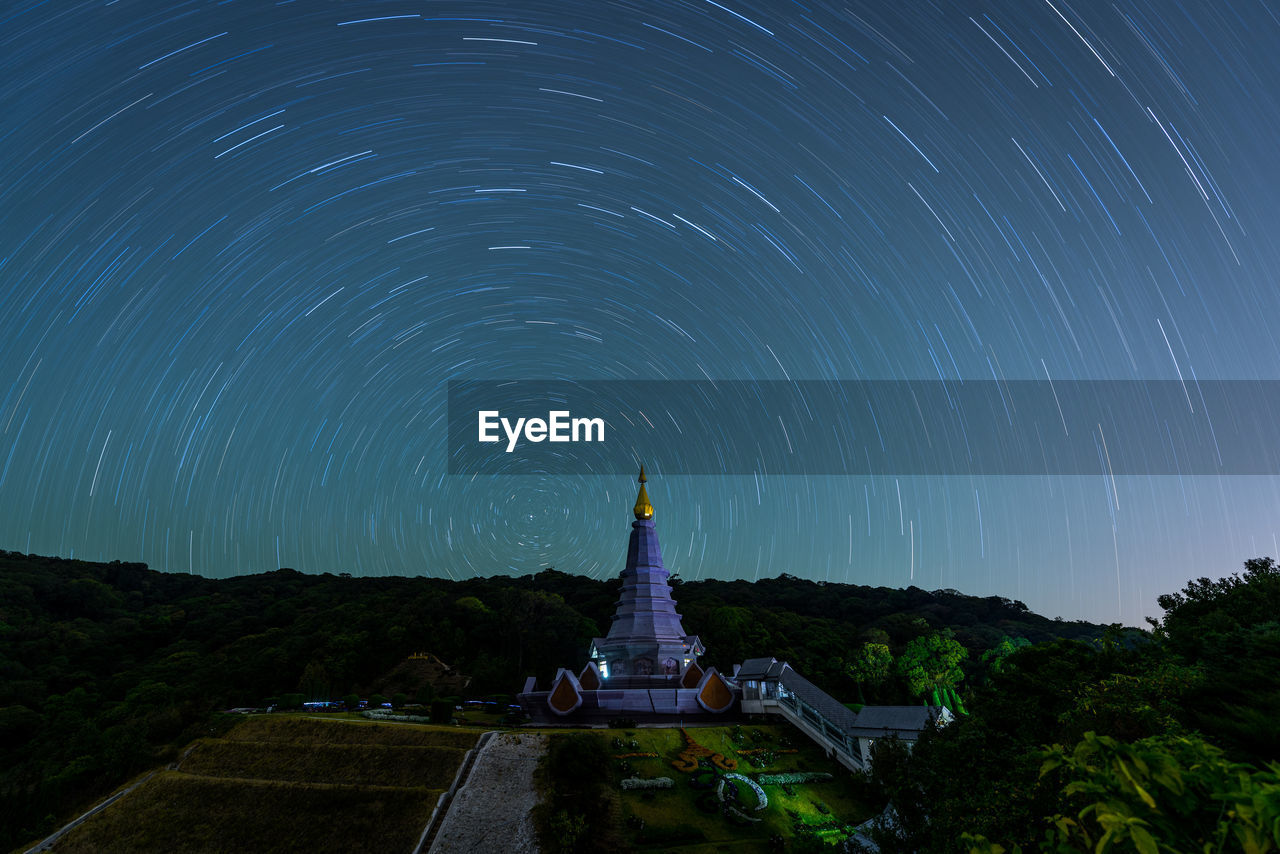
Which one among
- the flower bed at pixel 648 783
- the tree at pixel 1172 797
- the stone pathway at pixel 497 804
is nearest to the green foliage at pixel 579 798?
the flower bed at pixel 648 783

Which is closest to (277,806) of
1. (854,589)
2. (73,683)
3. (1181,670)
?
(1181,670)

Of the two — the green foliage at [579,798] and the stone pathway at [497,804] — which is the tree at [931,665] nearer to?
the green foliage at [579,798]

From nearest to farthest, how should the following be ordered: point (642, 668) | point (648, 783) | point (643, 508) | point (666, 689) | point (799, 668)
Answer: point (648, 783) → point (666, 689) → point (642, 668) → point (799, 668) → point (643, 508)

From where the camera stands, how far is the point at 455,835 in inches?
1109

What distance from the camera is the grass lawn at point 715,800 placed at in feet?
92.1

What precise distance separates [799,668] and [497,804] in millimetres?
40054

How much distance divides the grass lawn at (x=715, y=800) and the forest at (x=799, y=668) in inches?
125

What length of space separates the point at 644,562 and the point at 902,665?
77.9 feet

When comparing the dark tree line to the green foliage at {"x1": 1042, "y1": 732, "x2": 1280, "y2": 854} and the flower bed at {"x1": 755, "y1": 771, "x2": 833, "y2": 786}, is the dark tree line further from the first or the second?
the flower bed at {"x1": 755, "y1": 771, "x2": 833, "y2": 786}

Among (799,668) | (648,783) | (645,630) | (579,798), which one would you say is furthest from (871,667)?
(579,798)

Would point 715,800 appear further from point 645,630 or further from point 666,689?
point 645,630

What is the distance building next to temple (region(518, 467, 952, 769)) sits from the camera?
3575cm

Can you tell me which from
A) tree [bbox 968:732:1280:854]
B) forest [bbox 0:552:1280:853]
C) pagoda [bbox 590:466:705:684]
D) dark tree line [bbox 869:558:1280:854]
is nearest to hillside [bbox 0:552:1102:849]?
forest [bbox 0:552:1280:853]

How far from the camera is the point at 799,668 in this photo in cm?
6456
